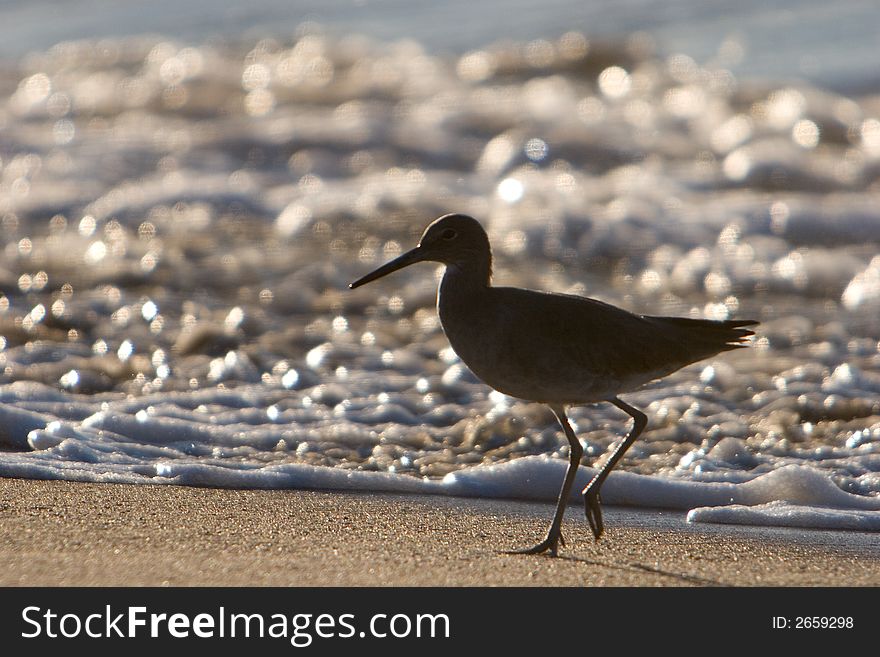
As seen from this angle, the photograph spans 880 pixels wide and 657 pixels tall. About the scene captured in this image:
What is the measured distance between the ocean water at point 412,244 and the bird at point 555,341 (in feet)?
1.99

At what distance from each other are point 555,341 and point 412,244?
4664 mm

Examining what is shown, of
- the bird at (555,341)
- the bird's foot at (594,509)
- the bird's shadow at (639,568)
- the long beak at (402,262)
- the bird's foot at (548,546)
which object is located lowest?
the bird's shadow at (639,568)

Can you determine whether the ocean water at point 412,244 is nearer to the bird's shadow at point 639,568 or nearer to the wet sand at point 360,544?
the wet sand at point 360,544

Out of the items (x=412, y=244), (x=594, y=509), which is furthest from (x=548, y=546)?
(x=412, y=244)

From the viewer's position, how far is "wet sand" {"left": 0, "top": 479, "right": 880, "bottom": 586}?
372 centimetres

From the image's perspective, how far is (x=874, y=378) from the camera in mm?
6273

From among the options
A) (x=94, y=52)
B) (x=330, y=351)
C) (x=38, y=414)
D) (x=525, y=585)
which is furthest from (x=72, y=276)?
(x=94, y=52)

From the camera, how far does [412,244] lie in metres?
8.92

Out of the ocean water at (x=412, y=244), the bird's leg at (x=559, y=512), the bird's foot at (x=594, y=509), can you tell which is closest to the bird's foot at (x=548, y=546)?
the bird's leg at (x=559, y=512)

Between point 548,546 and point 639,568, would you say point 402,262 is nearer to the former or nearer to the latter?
point 548,546

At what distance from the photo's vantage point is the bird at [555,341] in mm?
4316

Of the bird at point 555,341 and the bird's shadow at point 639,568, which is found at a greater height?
the bird at point 555,341

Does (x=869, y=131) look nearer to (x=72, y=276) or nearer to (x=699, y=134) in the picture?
(x=699, y=134)

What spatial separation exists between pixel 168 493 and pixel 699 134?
738 centimetres
